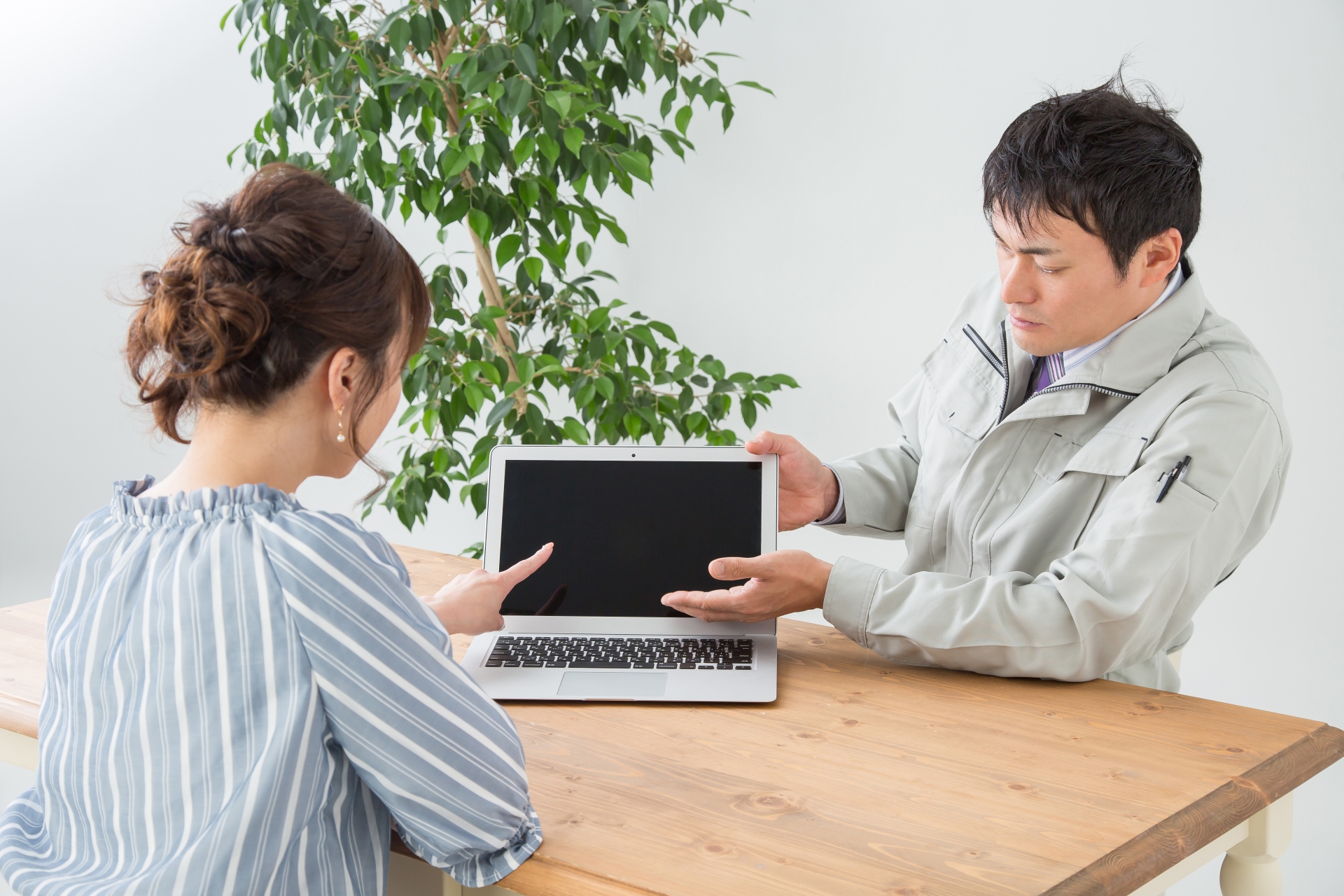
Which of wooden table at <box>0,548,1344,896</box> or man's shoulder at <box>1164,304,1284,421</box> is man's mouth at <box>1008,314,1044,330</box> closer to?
man's shoulder at <box>1164,304,1284,421</box>

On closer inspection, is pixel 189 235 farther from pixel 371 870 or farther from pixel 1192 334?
pixel 1192 334

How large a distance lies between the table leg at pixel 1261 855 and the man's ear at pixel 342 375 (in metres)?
0.95

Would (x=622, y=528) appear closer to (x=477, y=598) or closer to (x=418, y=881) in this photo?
(x=477, y=598)

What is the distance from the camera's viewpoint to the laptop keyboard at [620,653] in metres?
1.34

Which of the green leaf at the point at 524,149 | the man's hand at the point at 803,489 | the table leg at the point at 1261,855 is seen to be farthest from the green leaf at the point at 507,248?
the table leg at the point at 1261,855

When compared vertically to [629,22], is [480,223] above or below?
below

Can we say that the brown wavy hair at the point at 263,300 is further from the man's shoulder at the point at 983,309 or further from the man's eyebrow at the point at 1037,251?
the man's shoulder at the point at 983,309

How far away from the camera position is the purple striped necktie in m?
1.55

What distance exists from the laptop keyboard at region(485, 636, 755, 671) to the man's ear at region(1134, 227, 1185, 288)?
67cm

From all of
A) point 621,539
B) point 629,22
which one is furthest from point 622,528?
point 629,22

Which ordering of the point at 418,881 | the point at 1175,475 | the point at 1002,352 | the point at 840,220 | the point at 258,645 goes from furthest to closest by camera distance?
the point at 840,220 < the point at 1002,352 < the point at 1175,475 < the point at 418,881 < the point at 258,645

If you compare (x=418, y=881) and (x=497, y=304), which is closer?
(x=418, y=881)

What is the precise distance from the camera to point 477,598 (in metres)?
1.36

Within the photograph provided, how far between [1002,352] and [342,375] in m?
0.97
